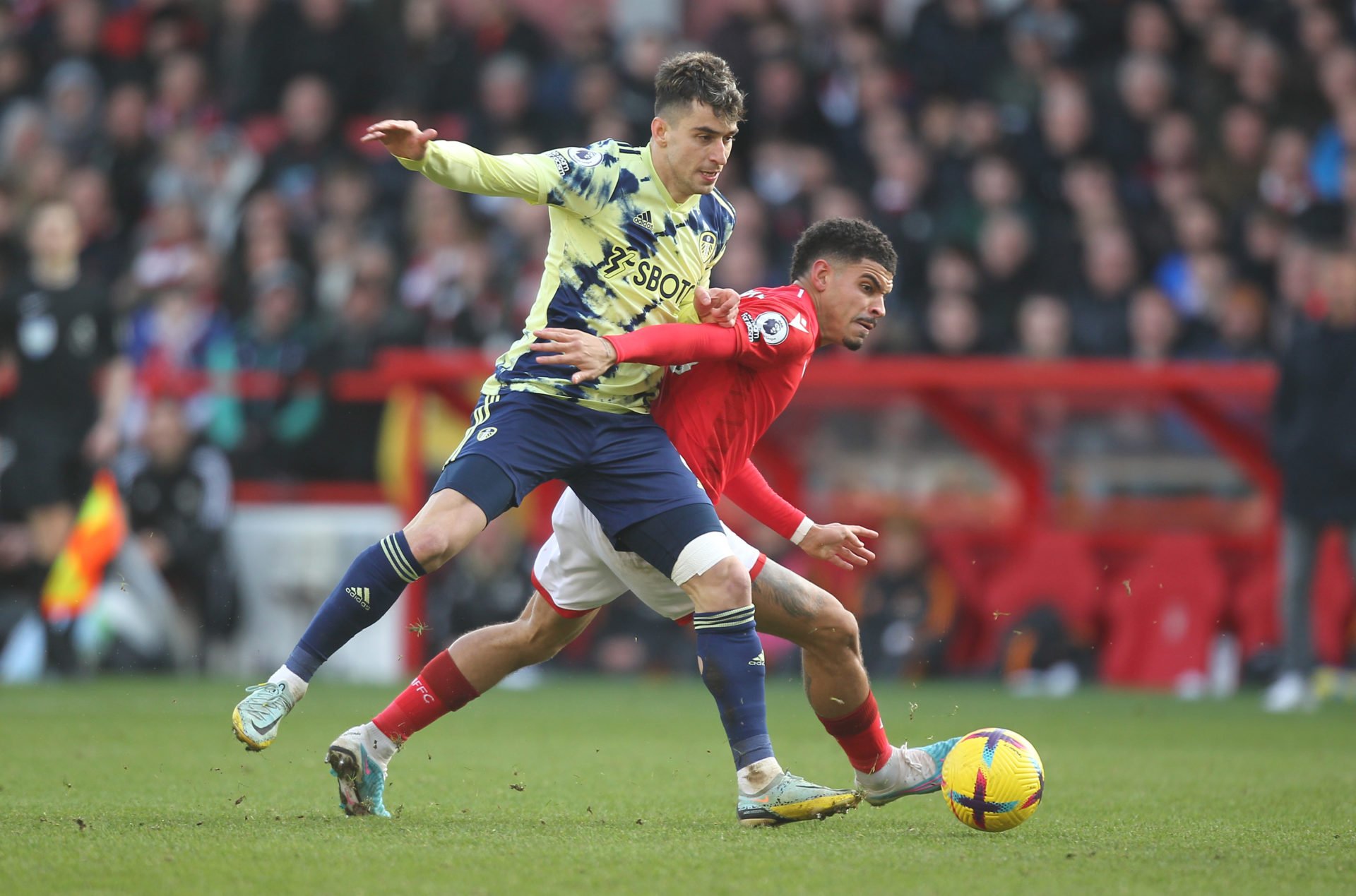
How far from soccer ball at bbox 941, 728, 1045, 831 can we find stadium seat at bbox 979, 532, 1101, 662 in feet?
21.0

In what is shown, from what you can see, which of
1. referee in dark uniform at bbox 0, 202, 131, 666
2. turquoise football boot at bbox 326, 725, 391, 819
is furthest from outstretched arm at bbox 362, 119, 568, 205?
referee in dark uniform at bbox 0, 202, 131, 666

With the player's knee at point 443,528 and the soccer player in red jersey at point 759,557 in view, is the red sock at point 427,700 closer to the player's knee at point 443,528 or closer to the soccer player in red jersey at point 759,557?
the soccer player in red jersey at point 759,557

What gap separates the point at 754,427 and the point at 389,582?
1.25m

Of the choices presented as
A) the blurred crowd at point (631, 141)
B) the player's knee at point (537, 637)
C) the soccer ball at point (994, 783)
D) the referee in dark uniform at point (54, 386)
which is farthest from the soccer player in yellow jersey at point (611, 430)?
the referee in dark uniform at point (54, 386)

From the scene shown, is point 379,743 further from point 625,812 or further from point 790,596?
point 790,596

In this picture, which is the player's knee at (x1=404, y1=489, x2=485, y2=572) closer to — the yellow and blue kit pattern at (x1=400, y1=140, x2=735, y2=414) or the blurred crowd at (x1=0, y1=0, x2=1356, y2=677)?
the yellow and blue kit pattern at (x1=400, y1=140, x2=735, y2=414)

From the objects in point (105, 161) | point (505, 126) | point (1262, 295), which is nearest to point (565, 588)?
point (1262, 295)

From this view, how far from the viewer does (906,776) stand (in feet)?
18.2

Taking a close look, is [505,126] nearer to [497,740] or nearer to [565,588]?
[497,740]

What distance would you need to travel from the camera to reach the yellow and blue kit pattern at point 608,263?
5305 mm

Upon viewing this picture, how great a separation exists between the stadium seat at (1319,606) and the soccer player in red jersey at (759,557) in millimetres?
6076

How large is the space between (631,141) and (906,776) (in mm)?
9373

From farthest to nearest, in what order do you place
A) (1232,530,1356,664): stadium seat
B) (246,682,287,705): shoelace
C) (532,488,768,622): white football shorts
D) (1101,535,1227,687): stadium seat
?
(1101,535,1227,687): stadium seat → (1232,530,1356,664): stadium seat → (532,488,768,622): white football shorts → (246,682,287,705): shoelace

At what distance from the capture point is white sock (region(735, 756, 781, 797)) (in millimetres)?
5043
